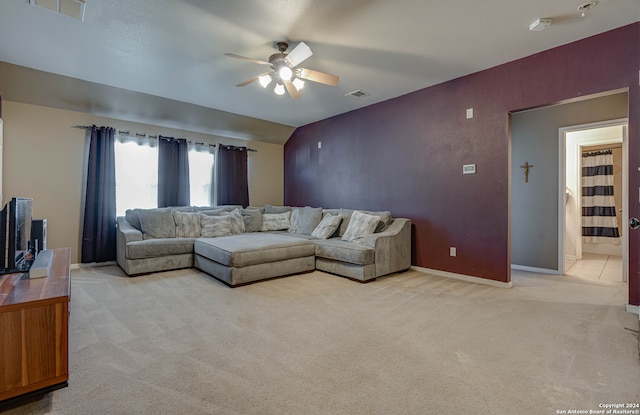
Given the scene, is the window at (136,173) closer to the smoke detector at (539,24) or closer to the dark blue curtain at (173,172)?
the dark blue curtain at (173,172)

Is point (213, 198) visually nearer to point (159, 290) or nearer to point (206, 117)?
point (206, 117)

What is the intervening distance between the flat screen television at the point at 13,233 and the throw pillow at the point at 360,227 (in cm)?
340

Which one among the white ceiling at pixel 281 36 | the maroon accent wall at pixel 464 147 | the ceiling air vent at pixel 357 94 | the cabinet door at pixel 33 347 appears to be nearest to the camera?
the cabinet door at pixel 33 347

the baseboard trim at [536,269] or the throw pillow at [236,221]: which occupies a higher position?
the throw pillow at [236,221]

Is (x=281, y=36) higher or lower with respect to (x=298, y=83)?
higher

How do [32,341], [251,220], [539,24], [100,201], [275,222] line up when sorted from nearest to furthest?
[32,341] → [539,24] → [100,201] → [251,220] → [275,222]

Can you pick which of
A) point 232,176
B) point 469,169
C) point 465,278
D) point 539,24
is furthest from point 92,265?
point 539,24

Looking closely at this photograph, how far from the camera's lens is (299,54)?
112 inches

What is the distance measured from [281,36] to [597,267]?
18.6 feet

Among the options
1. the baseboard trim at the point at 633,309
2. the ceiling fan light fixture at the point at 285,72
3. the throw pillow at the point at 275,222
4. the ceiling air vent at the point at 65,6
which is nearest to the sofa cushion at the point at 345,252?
the throw pillow at the point at 275,222

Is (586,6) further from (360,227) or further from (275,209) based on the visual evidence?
(275,209)

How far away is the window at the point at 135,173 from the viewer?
5047 millimetres

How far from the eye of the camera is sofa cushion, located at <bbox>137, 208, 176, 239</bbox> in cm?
456

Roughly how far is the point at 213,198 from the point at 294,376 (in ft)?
16.1
